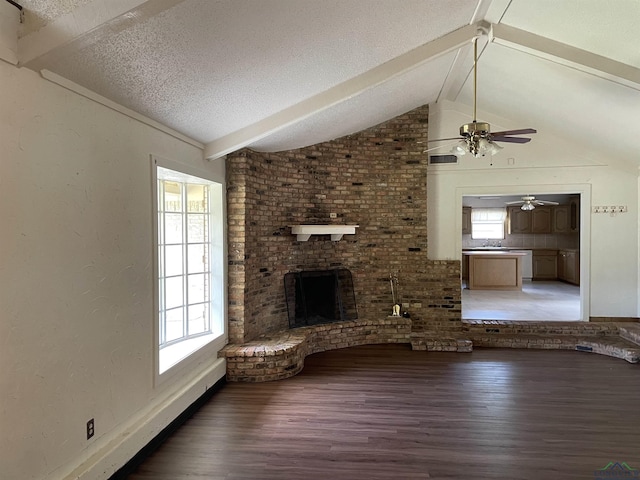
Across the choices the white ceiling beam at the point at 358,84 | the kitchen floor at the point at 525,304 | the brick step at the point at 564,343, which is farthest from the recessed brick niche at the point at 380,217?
the white ceiling beam at the point at 358,84

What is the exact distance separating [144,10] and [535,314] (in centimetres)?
669

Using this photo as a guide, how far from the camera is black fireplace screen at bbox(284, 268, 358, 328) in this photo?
515 centimetres

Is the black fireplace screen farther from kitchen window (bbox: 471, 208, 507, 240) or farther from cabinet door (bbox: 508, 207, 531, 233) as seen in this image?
cabinet door (bbox: 508, 207, 531, 233)

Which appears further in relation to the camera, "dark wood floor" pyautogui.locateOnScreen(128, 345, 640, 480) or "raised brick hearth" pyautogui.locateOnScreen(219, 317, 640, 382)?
"raised brick hearth" pyautogui.locateOnScreen(219, 317, 640, 382)

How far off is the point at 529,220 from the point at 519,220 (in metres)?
0.26

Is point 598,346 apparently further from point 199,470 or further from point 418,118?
point 199,470

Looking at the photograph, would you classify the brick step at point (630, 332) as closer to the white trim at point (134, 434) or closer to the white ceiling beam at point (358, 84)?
the white ceiling beam at point (358, 84)

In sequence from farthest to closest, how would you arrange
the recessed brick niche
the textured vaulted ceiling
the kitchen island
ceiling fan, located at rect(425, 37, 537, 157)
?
1. the kitchen island
2. the recessed brick niche
3. ceiling fan, located at rect(425, 37, 537, 157)
4. the textured vaulted ceiling

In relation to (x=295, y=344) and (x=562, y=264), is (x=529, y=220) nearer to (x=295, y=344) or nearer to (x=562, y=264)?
(x=562, y=264)

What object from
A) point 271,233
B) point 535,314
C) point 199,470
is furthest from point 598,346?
point 199,470

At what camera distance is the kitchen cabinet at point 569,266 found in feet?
30.4

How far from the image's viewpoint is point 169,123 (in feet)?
9.92

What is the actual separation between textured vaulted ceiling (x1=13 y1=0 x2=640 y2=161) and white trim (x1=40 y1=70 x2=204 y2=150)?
0.12 feet

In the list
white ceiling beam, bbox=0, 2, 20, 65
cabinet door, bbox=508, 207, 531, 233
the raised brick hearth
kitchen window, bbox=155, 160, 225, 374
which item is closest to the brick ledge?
the raised brick hearth
